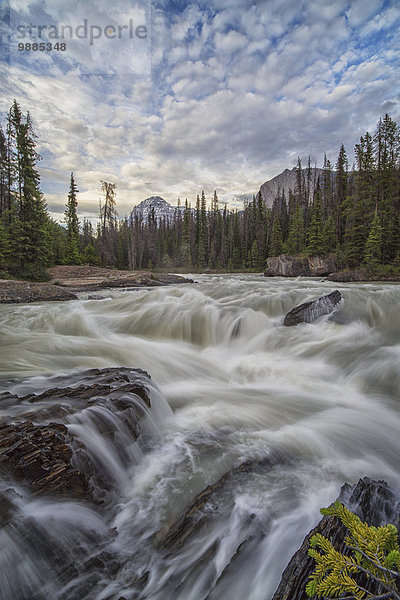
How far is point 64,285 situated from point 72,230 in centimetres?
2086

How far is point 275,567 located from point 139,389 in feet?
7.83

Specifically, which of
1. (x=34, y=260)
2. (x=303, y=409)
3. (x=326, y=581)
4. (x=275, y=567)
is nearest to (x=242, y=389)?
(x=303, y=409)

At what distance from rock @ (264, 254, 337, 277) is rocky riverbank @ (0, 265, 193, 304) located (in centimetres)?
1373

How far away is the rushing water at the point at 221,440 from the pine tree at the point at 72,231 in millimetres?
27155

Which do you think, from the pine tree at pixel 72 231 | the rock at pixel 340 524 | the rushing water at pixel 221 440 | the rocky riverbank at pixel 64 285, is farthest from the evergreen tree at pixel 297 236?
the rock at pixel 340 524

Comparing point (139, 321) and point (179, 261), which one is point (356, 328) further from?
point (179, 261)

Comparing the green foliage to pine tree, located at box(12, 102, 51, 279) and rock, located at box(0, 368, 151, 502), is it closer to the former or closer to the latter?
rock, located at box(0, 368, 151, 502)

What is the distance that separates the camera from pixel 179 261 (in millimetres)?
62281

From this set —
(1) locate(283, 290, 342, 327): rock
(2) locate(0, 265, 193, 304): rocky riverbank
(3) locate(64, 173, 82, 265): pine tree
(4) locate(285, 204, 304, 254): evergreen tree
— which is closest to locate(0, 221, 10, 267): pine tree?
(2) locate(0, 265, 193, 304): rocky riverbank

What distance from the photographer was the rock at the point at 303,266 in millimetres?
29594

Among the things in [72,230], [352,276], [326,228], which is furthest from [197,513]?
[72,230]

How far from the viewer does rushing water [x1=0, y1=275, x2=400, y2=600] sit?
7.06 ft

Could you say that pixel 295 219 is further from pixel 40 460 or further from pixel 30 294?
pixel 40 460

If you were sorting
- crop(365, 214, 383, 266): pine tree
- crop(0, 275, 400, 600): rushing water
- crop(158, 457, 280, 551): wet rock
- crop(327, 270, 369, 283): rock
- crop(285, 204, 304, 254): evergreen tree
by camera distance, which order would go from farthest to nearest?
1. crop(285, 204, 304, 254): evergreen tree
2. crop(365, 214, 383, 266): pine tree
3. crop(327, 270, 369, 283): rock
4. crop(158, 457, 280, 551): wet rock
5. crop(0, 275, 400, 600): rushing water
